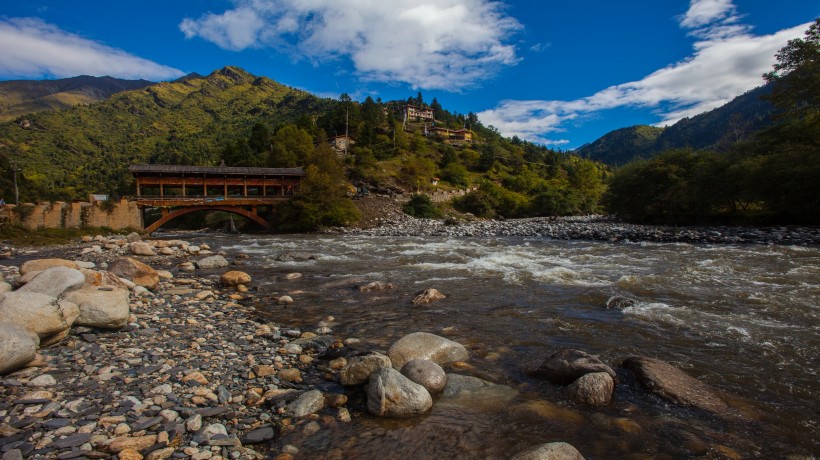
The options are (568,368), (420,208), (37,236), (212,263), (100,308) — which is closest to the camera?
(568,368)

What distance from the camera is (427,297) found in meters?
9.26

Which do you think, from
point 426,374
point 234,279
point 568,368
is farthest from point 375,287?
point 568,368

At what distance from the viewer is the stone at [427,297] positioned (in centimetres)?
906

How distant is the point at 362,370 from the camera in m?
4.75

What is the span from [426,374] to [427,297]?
4509 mm

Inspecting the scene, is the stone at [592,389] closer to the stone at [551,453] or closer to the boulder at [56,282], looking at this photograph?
the stone at [551,453]

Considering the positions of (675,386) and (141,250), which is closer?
(675,386)

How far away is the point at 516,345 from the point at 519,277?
19.3ft

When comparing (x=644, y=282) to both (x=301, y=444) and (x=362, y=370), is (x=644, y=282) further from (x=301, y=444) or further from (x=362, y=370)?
(x=301, y=444)

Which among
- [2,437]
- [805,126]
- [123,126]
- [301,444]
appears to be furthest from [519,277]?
[123,126]

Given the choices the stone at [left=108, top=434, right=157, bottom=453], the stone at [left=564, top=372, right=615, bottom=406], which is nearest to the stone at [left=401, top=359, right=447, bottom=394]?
the stone at [left=564, top=372, right=615, bottom=406]

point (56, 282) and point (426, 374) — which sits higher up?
point (56, 282)

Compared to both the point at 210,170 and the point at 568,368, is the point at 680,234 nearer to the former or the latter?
the point at 568,368

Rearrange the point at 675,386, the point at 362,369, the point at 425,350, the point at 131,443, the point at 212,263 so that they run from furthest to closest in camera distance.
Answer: the point at 212,263, the point at 425,350, the point at 362,369, the point at 675,386, the point at 131,443
